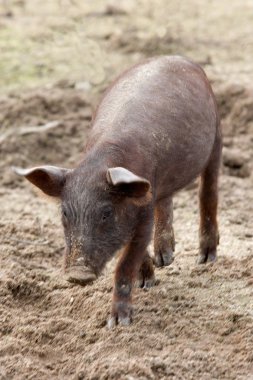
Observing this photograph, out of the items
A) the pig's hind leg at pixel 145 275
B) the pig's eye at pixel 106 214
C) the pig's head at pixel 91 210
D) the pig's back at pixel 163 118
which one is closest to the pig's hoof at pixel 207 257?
the pig's hind leg at pixel 145 275

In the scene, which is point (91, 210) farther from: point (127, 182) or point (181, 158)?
point (181, 158)

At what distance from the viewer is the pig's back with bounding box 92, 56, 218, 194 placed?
6.36 metres

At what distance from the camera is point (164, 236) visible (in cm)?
716

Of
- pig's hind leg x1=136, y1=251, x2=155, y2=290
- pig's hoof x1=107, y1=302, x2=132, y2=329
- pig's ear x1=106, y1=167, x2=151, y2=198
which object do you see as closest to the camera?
pig's ear x1=106, y1=167, x2=151, y2=198

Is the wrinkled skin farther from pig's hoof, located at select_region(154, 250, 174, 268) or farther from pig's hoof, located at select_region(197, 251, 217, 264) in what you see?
pig's hoof, located at select_region(197, 251, 217, 264)

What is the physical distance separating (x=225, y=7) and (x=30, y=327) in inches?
350

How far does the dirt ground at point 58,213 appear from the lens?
19.3 ft

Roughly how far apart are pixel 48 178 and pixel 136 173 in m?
0.51

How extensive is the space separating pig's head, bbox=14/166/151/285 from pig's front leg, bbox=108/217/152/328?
138mm

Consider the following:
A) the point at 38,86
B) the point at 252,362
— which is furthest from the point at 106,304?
the point at 38,86

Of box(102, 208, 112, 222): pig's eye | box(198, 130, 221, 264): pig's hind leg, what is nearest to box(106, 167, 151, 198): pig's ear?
box(102, 208, 112, 222): pig's eye

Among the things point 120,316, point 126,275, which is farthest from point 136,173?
point 120,316

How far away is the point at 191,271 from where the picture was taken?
7.14m

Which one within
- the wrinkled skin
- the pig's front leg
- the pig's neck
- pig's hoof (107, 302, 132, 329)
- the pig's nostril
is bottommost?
pig's hoof (107, 302, 132, 329)
